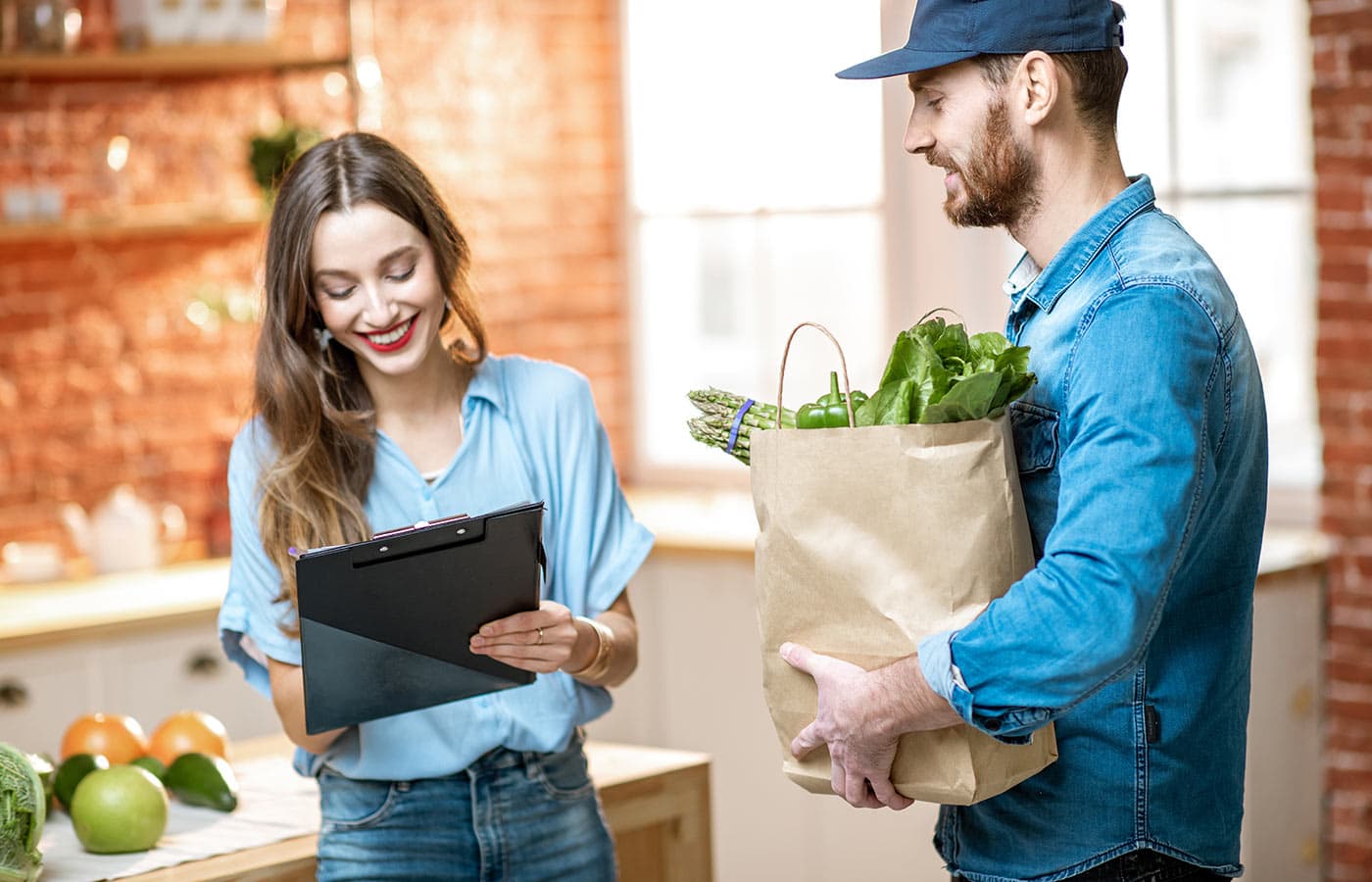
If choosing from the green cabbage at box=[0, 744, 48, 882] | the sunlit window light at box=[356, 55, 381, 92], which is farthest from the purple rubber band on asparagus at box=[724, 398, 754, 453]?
the sunlit window light at box=[356, 55, 381, 92]

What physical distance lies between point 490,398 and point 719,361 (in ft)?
9.44

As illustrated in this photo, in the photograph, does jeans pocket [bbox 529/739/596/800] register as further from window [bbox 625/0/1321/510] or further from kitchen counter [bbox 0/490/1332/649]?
window [bbox 625/0/1321/510]

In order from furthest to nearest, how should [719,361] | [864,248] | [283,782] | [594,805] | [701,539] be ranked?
[719,361] < [864,248] < [701,539] < [283,782] < [594,805]

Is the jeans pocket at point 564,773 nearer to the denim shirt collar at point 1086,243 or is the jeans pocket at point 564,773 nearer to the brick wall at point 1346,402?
the denim shirt collar at point 1086,243

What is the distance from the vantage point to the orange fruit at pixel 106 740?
7.69ft

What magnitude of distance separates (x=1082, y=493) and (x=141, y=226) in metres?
3.22

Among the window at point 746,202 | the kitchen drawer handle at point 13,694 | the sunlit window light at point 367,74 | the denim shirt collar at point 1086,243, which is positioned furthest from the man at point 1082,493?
the sunlit window light at point 367,74

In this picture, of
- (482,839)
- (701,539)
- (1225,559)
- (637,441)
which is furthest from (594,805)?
(637,441)

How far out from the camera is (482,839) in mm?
2008

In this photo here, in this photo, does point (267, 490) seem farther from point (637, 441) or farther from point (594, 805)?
point (637, 441)

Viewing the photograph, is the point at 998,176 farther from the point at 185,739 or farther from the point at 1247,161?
the point at 1247,161

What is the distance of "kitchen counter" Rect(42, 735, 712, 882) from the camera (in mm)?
2059

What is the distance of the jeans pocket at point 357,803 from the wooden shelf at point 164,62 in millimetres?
2600

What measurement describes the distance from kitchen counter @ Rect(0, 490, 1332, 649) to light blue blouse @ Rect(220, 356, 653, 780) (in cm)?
157
